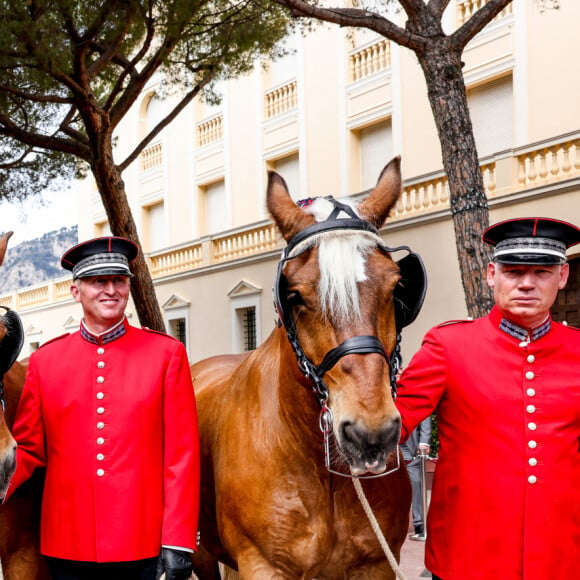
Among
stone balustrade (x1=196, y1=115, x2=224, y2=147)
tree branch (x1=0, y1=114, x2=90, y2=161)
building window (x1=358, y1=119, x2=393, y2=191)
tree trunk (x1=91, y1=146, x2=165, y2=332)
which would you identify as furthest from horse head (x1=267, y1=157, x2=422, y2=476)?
stone balustrade (x1=196, y1=115, x2=224, y2=147)

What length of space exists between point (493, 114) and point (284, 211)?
12.6 metres

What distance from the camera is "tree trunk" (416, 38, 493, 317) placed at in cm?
752

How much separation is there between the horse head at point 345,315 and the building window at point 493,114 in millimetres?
11928

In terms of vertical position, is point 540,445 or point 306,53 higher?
point 306,53

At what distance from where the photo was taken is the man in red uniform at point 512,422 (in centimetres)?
285

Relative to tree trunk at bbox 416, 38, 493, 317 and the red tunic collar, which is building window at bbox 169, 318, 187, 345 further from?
the red tunic collar

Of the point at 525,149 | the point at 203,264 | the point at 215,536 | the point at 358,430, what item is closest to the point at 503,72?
the point at 525,149

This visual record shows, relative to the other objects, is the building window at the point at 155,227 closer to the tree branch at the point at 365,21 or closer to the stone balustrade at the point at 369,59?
the stone balustrade at the point at 369,59

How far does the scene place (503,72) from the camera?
14.4 metres

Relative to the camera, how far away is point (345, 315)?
2.55 m

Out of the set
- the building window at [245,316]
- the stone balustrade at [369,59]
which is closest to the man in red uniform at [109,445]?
the stone balustrade at [369,59]

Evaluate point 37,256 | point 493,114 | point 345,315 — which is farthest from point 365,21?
point 37,256

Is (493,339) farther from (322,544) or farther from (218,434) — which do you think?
(218,434)

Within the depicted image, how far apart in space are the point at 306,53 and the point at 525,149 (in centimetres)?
775
